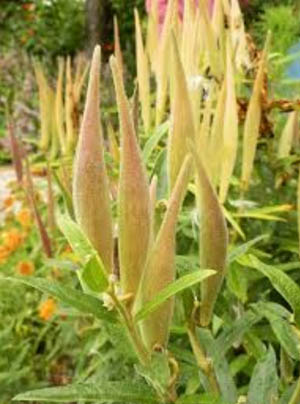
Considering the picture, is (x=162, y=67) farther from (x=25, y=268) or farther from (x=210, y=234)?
(x=25, y=268)

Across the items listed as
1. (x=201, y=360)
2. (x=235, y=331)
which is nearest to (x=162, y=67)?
(x=235, y=331)

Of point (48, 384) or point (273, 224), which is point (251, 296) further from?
point (48, 384)

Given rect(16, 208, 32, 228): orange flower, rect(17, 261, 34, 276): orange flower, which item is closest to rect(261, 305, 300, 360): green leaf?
rect(17, 261, 34, 276): orange flower

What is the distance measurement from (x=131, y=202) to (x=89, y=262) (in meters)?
0.06

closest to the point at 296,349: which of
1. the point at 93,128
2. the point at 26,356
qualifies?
the point at 93,128

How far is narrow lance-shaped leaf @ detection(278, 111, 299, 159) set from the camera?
4.95 ft

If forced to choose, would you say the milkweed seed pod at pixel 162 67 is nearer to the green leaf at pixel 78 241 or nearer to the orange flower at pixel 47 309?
Answer: the green leaf at pixel 78 241

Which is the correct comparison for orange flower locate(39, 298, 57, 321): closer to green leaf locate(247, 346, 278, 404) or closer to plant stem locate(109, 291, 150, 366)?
green leaf locate(247, 346, 278, 404)

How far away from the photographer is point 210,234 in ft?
2.32

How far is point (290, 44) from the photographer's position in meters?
2.07

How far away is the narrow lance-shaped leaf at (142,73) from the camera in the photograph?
146 cm

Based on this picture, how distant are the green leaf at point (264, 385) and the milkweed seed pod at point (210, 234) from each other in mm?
180

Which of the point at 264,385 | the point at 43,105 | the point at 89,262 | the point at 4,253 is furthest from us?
the point at 4,253

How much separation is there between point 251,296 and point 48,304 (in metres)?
0.76
